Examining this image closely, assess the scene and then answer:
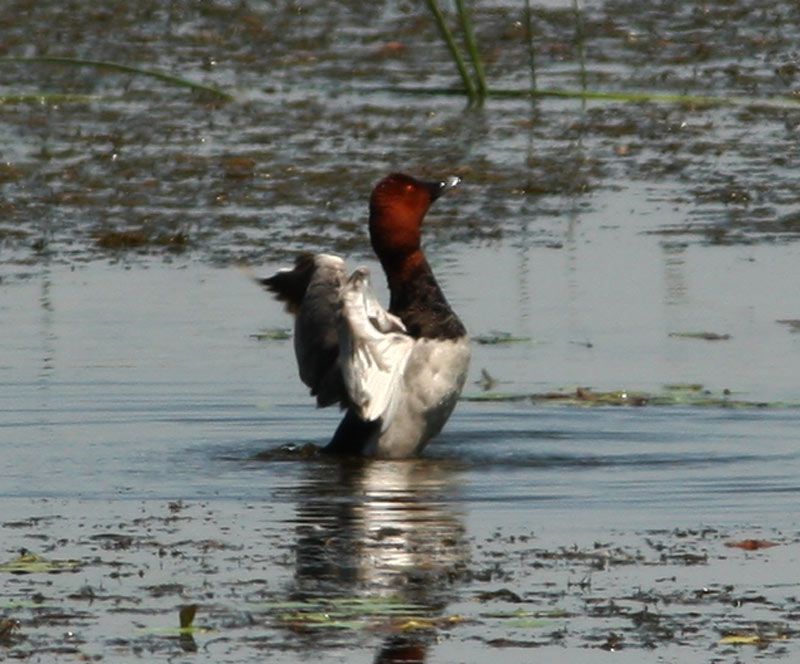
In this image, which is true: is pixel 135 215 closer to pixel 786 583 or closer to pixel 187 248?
pixel 187 248

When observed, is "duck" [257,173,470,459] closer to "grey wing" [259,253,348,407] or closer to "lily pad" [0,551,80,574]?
"grey wing" [259,253,348,407]

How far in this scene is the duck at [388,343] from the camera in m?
9.51

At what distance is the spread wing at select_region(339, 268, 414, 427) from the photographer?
30.0 ft

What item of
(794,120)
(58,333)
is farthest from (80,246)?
(794,120)

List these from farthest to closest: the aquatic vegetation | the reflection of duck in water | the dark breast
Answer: the aquatic vegetation
the dark breast
the reflection of duck in water

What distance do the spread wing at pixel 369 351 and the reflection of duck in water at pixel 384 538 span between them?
0.24 meters

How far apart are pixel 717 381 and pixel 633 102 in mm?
7621

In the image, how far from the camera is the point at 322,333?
9633 millimetres

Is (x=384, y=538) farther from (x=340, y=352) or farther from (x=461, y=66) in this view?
(x=461, y=66)

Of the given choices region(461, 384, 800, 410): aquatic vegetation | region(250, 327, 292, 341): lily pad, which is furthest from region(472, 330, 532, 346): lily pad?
region(250, 327, 292, 341): lily pad

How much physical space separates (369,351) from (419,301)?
0.44m

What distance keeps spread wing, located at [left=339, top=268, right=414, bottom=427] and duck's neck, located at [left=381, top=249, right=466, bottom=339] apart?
0.37 ft

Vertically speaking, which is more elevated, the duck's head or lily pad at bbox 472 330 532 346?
the duck's head

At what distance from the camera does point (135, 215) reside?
1451cm
